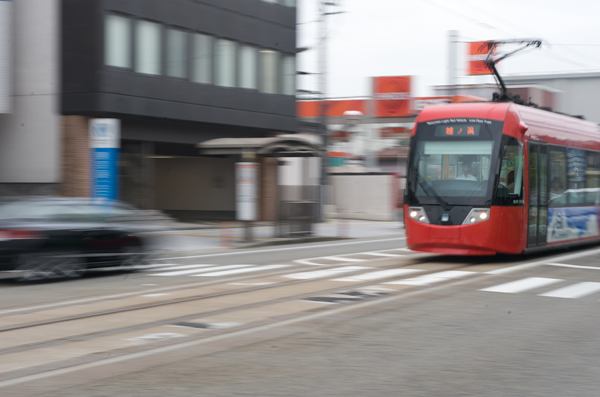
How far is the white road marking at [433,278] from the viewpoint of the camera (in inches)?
459

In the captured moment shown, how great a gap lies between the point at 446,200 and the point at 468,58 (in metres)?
47.3

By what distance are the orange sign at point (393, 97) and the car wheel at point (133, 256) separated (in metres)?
41.4

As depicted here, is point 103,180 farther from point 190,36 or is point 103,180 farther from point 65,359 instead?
point 65,359

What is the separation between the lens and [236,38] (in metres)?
30.1

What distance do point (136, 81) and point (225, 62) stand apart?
4913 mm

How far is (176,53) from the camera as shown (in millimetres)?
27672

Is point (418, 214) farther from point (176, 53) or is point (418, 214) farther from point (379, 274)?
point (176, 53)

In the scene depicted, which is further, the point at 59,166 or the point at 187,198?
the point at 187,198

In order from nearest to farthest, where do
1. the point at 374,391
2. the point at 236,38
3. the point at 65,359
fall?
the point at 374,391
the point at 65,359
the point at 236,38

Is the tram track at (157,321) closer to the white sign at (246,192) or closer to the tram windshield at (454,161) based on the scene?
the tram windshield at (454,161)

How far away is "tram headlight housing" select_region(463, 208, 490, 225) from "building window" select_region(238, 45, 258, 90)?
18.3 metres

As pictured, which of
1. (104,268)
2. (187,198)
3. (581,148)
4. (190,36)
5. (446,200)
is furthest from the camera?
(187,198)

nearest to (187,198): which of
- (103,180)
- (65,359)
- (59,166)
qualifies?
(59,166)

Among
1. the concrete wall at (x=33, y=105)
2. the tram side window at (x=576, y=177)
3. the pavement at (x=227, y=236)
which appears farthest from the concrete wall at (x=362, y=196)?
the tram side window at (x=576, y=177)
